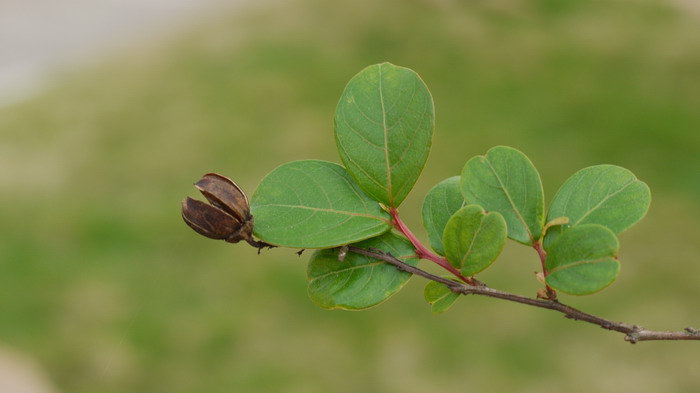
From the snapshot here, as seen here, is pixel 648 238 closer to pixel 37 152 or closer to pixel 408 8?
pixel 408 8

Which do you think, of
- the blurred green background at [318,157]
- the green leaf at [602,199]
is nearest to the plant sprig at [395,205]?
the green leaf at [602,199]

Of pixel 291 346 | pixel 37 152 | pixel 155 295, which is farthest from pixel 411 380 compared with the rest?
pixel 37 152

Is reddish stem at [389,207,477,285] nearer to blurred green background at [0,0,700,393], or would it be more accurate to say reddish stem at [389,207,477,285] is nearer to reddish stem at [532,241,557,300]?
reddish stem at [532,241,557,300]

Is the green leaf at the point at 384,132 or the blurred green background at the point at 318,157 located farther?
the blurred green background at the point at 318,157

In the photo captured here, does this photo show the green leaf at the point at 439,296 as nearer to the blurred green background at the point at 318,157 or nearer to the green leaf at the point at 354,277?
the green leaf at the point at 354,277

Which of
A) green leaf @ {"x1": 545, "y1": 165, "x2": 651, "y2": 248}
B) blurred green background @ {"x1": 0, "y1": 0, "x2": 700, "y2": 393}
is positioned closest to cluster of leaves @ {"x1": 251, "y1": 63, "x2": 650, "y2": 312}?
green leaf @ {"x1": 545, "y1": 165, "x2": 651, "y2": 248}
